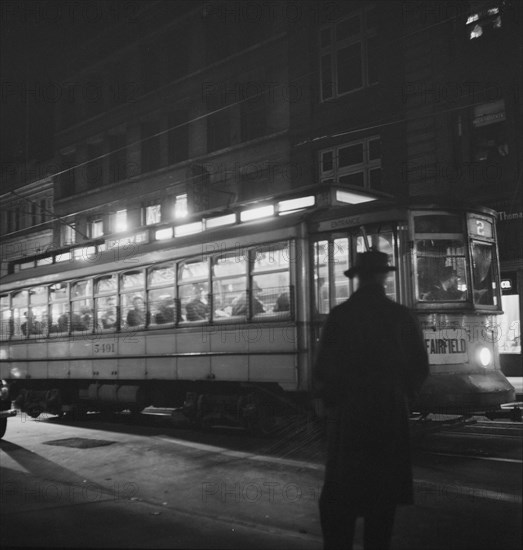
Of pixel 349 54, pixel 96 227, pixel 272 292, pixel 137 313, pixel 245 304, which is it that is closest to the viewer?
pixel 272 292

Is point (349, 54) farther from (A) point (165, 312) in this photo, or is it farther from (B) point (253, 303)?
(B) point (253, 303)

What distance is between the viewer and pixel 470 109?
747 inches

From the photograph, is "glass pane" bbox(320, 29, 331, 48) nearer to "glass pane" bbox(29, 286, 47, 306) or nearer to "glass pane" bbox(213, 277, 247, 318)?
"glass pane" bbox(29, 286, 47, 306)

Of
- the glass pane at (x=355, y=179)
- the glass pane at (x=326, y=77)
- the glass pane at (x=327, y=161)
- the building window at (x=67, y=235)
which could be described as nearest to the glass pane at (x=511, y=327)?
the glass pane at (x=355, y=179)

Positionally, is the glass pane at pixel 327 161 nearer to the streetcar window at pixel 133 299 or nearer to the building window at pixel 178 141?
the building window at pixel 178 141

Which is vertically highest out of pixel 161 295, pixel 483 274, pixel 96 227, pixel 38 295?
pixel 96 227

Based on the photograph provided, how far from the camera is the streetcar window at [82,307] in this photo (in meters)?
13.6

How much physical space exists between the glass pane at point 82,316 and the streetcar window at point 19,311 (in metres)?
2.21

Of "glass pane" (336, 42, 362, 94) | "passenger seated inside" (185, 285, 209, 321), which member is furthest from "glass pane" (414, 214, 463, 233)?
"glass pane" (336, 42, 362, 94)

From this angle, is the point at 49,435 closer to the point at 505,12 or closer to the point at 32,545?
the point at 32,545

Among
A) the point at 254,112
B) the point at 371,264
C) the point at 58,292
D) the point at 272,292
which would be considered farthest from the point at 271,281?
the point at 254,112

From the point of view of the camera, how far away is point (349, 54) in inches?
895

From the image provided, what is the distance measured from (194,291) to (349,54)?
47.7 feet

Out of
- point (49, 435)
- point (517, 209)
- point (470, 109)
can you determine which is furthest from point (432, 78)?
point (49, 435)
